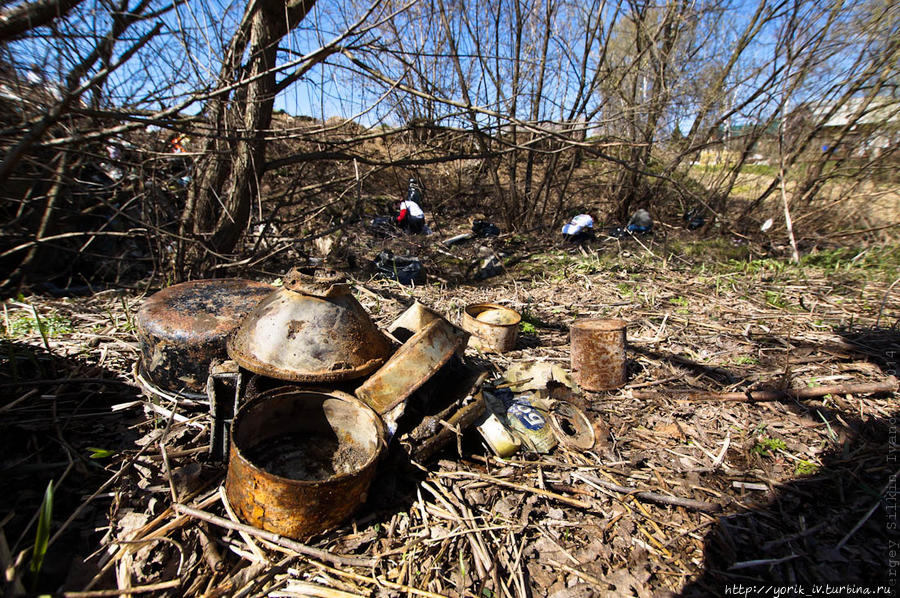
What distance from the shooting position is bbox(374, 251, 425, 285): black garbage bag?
17.7ft

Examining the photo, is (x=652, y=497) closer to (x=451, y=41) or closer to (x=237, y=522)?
(x=237, y=522)

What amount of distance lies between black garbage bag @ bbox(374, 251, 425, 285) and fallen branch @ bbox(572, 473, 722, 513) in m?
3.41

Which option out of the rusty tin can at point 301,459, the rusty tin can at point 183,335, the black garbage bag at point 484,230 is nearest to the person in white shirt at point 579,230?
the black garbage bag at point 484,230

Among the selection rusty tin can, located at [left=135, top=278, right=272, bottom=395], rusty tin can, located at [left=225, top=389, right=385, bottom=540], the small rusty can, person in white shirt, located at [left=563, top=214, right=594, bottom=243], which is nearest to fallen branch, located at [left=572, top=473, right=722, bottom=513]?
the small rusty can

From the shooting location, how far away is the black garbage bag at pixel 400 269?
5383 mm

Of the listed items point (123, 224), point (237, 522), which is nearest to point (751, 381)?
point (237, 522)

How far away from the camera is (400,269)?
213 inches

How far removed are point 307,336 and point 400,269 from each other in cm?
330

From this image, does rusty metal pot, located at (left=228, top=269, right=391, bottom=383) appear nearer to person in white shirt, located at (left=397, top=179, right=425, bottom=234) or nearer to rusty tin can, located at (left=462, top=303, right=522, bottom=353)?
rusty tin can, located at (left=462, top=303, right=522, bottom=353)

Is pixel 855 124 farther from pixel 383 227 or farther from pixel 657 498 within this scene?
pixel 657 498

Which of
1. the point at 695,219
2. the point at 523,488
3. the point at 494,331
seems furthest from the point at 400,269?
the point at 695,219

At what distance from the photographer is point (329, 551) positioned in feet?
6.13

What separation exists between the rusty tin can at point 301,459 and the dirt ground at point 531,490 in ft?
0.43

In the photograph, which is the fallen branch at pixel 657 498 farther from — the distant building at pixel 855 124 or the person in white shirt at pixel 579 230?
the distant building at pixel 855 124
